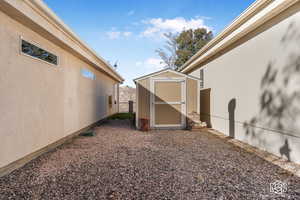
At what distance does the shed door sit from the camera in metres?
7.04

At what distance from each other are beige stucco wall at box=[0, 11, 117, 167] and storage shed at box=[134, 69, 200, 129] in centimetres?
247

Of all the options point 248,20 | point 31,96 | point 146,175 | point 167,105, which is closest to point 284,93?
point 248,20

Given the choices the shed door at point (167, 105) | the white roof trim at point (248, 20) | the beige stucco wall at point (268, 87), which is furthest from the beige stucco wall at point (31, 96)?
the beige stucco wall at point (268, 87)

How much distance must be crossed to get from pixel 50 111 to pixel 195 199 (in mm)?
3687

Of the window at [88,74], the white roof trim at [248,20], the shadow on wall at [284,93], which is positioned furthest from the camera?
the window at [88,74]

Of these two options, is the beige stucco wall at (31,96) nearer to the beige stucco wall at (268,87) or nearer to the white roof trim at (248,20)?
the white roof trim at (248,20)

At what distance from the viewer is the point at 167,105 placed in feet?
23.1

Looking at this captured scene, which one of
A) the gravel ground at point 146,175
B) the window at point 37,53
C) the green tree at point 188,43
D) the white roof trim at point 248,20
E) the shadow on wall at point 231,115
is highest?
the green tree at point 188,43

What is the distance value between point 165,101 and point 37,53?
460cm

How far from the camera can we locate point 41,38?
380 cm

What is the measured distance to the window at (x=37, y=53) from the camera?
3.28 metres

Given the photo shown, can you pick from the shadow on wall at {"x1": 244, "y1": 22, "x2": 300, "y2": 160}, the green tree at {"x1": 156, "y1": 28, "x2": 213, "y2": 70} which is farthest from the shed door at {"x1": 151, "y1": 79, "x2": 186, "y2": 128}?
the green tree at {"x1": 156, "y1": 28, "x2": 213, "y2": 70}

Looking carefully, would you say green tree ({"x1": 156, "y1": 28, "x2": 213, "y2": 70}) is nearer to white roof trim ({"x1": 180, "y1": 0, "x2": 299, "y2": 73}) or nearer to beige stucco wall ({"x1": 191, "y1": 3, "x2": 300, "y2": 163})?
white roof trim ({"x1": 180, "y1": 0, "x2": 299, "y2": 73})

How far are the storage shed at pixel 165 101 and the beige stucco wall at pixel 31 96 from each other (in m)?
2.47
